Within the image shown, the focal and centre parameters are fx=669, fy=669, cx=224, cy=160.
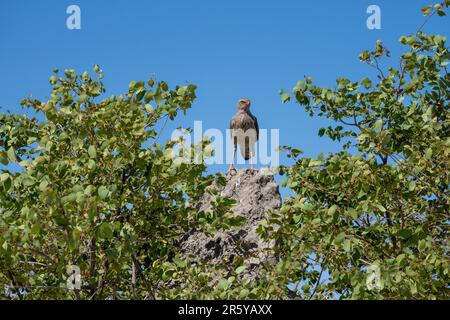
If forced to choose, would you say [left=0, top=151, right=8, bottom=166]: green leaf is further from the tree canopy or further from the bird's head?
the bird's head

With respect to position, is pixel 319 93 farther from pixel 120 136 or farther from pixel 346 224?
pixel 120 136

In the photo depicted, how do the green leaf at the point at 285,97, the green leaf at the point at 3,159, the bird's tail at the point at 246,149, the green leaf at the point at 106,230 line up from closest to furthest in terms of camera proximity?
the green leaf at the point at 106,230
the green leaf at the point at 3,159
the green leaf at the point at 285,97
the bird's tail at the point at 246,149

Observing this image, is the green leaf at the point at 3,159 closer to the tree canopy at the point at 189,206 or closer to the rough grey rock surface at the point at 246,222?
the tree canopy at the point at 189,206

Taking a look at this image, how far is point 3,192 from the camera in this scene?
1008 centimetres

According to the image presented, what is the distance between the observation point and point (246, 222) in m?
16.4

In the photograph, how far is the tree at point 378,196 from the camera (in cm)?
1013

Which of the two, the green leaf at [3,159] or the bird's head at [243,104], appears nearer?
the green leaf at [3,159]

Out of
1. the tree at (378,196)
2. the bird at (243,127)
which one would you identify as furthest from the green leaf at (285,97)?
the bird at (243,127)

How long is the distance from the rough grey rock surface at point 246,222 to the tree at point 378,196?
9.71 ft

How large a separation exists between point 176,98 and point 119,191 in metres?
1.88

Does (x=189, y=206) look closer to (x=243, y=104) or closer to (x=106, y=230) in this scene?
(x=106, y=230)

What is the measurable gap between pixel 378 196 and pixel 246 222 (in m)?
5.26
